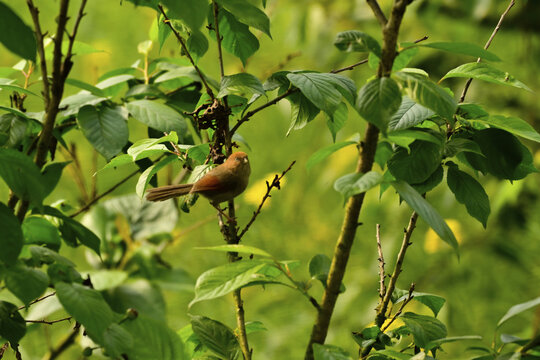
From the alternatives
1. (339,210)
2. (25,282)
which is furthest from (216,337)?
(339,210)

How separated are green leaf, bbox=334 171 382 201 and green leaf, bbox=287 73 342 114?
0.24ft

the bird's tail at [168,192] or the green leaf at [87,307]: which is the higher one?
the bird's tail at [168,192]

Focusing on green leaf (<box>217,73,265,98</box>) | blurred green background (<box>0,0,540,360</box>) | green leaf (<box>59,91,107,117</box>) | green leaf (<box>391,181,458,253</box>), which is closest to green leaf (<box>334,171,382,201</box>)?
green leaf (<box>391,181,458,253</box>)

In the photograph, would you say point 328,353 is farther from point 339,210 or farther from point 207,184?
point 339,210

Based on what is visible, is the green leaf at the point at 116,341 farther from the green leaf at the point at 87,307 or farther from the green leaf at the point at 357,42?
the green leaf at the point at 357,42

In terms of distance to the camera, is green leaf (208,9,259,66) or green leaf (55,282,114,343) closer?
green leaf (55,282,114,343)

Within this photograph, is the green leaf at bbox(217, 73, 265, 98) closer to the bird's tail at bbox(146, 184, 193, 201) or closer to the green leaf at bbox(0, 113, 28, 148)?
the bird's tail at bbox(146, 184, 193, 201)

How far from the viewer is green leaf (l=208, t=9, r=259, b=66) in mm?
577

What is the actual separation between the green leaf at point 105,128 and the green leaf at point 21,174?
0.46ft

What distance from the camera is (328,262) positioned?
0.56 meters

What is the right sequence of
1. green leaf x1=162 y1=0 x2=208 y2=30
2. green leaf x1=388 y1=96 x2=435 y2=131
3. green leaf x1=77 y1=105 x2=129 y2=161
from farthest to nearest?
1. green leaf x1=77 y1=105 x2=129 y2=161
2. green leaf x1=388 y1=96 x2=435 y2=131
3. green leaf x1=162 y1=0 x2=208 y2=30

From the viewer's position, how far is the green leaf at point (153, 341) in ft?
1.56

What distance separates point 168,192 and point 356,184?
224 millimetres

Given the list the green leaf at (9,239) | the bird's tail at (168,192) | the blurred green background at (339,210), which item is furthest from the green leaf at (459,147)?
the blurred green background at (339,210)
